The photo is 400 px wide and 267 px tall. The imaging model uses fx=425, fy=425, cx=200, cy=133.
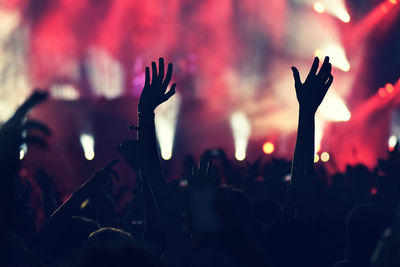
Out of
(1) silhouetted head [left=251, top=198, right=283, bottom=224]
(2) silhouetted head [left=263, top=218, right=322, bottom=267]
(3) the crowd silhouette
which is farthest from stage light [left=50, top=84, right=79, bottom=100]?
(2) silhouetted head [left=263, top=218, right=322, bottom=267]

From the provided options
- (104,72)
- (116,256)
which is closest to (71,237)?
(116,256)

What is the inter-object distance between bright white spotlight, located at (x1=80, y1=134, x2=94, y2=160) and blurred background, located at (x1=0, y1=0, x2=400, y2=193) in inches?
1.3

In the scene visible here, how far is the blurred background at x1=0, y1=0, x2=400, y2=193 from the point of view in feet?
46.5

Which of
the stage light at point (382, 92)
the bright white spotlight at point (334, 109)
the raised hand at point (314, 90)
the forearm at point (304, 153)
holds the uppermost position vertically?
the stage light at point (382, 92)

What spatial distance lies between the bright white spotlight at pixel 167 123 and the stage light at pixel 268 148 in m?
3.68

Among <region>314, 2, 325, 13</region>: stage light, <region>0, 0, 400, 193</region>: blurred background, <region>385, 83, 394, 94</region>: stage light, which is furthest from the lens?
<region>314, 2, 325, 13</region>: stage light

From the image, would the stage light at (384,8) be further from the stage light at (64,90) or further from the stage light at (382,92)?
the stage light at (64,90)

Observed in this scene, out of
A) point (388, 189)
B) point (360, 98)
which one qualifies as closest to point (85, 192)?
point (388, 189)

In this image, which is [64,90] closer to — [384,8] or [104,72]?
[104,72]

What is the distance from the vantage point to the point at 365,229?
2605 mm

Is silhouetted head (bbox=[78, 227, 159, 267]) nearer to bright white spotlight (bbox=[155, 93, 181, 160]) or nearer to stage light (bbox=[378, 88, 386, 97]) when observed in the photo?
bright white spotlight (bbox=[155, 93, 181, 160])

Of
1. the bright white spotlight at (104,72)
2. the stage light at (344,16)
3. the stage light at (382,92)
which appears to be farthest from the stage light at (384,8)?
the bright white spotlight at (104,72)

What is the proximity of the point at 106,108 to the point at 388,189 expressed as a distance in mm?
11794

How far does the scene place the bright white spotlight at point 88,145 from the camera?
1384 cm
